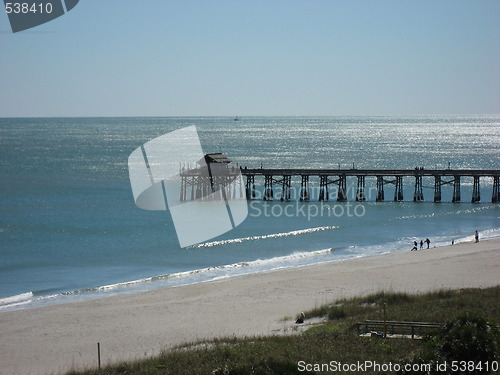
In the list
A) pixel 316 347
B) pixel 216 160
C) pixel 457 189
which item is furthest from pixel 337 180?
pixel 316 347

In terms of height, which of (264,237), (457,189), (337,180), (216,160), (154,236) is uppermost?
(216,160)

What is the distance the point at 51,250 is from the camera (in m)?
35.5

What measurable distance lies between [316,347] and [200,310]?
777cm

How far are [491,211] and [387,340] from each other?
114 ft

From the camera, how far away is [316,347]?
15.6 meters

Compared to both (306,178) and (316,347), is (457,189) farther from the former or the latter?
(316,347)

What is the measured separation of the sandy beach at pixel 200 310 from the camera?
18.5m

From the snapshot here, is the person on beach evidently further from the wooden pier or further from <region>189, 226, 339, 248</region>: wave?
the wooden pier

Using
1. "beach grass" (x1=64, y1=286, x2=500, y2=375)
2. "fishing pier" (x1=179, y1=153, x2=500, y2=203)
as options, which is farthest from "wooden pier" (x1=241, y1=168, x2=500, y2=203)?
"beach grass" (x1=64, y1=286, x2=500, y2=375)

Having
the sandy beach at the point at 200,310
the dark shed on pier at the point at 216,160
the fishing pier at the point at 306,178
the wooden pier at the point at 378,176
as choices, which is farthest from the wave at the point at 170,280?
the dark shed on pier at the point at 216,160

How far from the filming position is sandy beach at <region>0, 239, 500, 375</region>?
18.5 metres

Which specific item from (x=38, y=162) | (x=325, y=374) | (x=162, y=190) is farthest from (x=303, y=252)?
(x=38, y=162)

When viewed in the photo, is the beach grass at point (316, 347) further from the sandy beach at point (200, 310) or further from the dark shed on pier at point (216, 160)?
the dark shed on pier at point (216, 160)

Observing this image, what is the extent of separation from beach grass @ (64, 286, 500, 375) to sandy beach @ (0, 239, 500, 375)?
5.02ft
